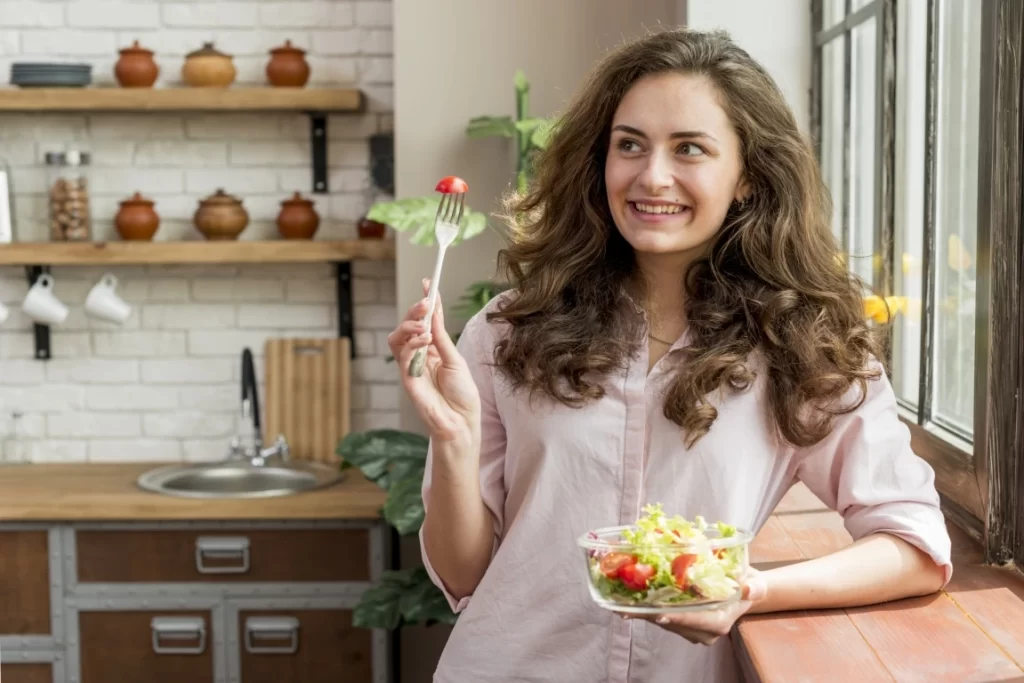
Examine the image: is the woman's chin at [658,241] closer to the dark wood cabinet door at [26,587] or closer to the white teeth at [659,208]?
the white teeth at [659,208]

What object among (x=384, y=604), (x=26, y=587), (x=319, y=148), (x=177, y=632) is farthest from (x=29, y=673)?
(x=319, y=148)

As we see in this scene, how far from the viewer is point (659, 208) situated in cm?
136

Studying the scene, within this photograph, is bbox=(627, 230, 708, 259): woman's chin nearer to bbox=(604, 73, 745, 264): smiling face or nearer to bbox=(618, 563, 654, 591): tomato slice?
bbox=(604, 73, 745, 264): smiling face

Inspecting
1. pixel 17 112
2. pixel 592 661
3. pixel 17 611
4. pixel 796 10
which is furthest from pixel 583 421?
pixel 17 112

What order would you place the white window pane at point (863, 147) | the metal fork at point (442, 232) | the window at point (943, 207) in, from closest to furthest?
1. the metal fork at point (442, 232)
2. the window at point (943, 207)
3. the white window pane at point (863, 147)

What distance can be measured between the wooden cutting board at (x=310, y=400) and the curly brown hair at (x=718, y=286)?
2225 mm

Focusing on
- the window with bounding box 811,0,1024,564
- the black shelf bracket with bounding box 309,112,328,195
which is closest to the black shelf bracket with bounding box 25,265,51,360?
the black shelf bracket with bounding box 309,112,328,195

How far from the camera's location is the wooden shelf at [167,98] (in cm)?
348

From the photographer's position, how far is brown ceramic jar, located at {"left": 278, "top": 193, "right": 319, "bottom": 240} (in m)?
3.58

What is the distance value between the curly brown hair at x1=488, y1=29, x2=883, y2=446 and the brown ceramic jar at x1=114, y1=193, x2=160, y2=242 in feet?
7.55

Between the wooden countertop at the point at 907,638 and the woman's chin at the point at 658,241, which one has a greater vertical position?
the woman's chin at the point at 658,241

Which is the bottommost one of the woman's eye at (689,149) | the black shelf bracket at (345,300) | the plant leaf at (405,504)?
the plant leaf at (405,504)

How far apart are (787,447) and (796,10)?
1591 millimetres

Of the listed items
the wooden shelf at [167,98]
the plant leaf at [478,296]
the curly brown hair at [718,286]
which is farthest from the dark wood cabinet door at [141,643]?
the curly brown hair at [718,286]
